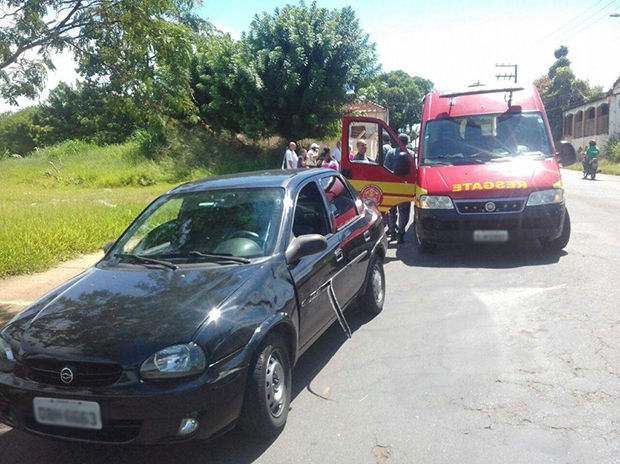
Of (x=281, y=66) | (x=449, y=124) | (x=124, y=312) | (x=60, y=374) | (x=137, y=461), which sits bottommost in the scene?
(x=137, y=461)

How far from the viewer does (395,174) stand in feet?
30.5

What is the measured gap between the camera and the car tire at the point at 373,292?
582 centimetres

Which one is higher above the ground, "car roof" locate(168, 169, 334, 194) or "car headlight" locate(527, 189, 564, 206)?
"car roof" locate(168, 169, 334, 194)

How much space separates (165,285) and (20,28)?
4639 millimetres

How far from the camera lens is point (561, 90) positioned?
180 feet

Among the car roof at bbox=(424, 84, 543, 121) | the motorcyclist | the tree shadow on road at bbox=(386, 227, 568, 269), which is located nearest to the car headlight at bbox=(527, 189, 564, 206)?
the tree shadow on road at bbox=(386, 227, 568, 269)

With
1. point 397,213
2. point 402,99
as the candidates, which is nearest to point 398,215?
point 397,213

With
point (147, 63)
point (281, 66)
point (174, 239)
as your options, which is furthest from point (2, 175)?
point (174, 239)

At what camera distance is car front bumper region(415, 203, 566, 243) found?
7831 millimetres

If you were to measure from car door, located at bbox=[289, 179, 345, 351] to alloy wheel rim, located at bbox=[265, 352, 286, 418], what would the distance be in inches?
17.3

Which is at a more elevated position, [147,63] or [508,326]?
[147,63]

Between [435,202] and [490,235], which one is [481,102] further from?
[490,235]

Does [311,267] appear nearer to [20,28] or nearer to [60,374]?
[60,374]

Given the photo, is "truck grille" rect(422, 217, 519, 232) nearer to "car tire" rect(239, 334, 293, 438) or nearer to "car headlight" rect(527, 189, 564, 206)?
"car headlight" rect(527, 189, 564, 206)
